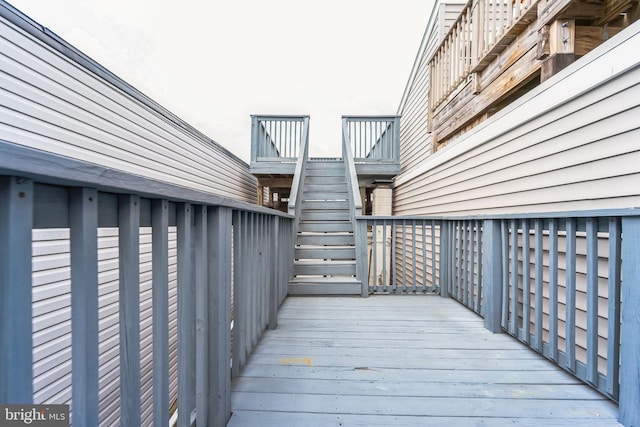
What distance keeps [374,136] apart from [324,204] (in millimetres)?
3418

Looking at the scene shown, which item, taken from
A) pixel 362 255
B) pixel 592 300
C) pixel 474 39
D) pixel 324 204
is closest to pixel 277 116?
pixel 324 204

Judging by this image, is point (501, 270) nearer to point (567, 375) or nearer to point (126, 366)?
point (567, 375)

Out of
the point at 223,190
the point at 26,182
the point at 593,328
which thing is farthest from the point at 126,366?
the point at 223,190

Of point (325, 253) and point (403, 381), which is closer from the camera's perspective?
point (403, 381)

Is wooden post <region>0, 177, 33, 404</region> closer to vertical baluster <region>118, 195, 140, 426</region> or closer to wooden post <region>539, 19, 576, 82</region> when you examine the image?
vertical baluster <region>118, 195, 140, 426</region>

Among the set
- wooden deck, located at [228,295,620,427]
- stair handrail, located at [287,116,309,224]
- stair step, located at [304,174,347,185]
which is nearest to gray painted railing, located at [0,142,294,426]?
wooden deck, located at [228,295,620,427]

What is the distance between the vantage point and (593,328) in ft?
5.04

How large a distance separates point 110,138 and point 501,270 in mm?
4002

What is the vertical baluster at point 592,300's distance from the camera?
1530 millimetres

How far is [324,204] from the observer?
204 inches

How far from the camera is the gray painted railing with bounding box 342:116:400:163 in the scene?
7.35 meters

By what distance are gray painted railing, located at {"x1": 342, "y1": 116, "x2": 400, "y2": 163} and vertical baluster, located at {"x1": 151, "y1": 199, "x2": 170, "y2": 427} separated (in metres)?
6.78

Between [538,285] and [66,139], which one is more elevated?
[66,139]

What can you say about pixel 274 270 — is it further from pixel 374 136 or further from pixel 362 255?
pixel 374 136
